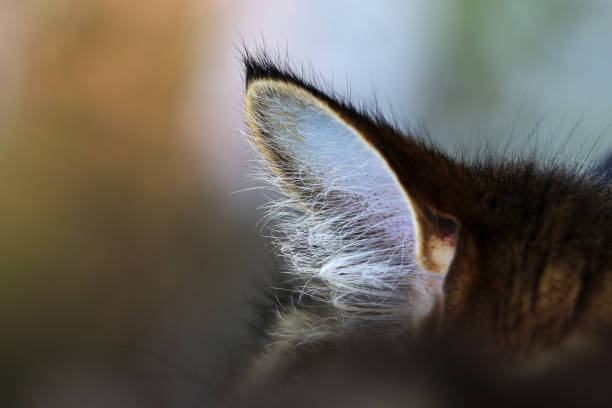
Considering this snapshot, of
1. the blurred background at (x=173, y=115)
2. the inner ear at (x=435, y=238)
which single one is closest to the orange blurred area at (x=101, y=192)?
the blurred background at (x=173, y=115)

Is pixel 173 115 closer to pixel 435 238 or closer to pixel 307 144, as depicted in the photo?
pixel 307 144

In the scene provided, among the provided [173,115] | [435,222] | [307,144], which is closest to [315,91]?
[307,144]

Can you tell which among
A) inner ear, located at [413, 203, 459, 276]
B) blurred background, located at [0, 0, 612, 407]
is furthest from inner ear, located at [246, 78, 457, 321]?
blurred background, located at [0, 0, 612, 407]

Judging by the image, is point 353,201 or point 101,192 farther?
point 101,192

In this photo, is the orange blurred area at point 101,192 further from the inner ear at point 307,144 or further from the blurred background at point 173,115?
the inner ear at point 307,144

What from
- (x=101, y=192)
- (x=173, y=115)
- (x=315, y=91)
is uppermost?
(x=173, y=115)

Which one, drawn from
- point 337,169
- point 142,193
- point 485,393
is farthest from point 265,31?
point 485,393
